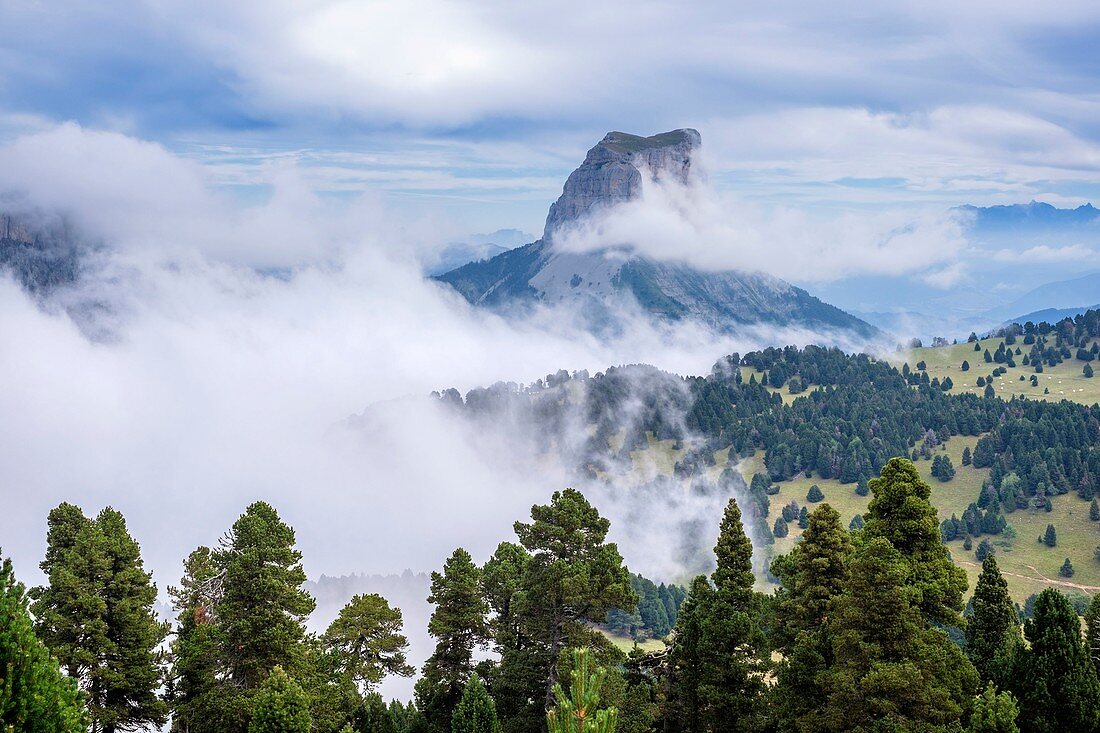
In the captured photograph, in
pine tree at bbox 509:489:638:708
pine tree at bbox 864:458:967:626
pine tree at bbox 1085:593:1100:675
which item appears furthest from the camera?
pine tree at bbox 1085:593:1100:675

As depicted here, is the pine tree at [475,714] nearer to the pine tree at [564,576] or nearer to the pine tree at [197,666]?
the pine tree at [564,576]

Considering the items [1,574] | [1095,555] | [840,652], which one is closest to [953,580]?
[840,652]

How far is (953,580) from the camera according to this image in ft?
115

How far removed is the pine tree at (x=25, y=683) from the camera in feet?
69.4

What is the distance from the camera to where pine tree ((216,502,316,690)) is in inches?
1492

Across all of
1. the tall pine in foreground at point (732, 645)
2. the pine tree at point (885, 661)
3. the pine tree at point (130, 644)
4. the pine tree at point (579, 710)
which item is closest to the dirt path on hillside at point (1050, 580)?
the tall pine in foreground at point (732, 645)

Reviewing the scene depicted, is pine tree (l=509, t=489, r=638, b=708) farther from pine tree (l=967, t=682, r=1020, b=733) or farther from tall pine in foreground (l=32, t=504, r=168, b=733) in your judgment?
tall pine in foreground (l=32, t=504, r=168, b=733)

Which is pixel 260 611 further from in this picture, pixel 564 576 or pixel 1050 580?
pixel 1050 580

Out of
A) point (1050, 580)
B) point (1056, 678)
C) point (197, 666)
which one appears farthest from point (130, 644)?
point (1050, 580)

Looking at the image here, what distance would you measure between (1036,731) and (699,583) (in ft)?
55.4

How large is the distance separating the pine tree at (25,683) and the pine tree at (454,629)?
90.0 ft

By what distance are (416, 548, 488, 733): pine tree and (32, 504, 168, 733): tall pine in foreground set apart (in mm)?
15283

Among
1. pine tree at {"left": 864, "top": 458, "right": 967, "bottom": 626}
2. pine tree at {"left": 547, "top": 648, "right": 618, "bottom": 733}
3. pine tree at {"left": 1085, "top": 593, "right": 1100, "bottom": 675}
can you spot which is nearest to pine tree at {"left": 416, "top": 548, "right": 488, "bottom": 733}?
pine tree at {"left": 864, "top": 458, "right": 967, "bottom": 626}

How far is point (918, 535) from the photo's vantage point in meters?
36.3
